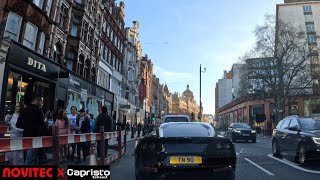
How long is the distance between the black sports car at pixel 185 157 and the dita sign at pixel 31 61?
12.5 meters

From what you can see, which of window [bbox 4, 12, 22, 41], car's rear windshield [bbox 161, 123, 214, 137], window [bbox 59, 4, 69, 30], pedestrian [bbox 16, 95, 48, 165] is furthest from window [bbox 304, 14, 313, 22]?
pedestrian [bbox 16, 95, 48, 165]

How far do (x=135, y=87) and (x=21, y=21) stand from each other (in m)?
46.1

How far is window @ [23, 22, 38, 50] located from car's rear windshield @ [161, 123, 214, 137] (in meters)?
14.1

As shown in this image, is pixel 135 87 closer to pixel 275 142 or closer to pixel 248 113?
pixel 248 113

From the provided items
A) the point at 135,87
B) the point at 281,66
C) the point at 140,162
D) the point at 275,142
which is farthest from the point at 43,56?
the point at 135,87

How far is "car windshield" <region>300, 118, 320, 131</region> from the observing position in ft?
37.4

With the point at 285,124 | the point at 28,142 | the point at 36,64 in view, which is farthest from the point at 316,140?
the point at 36,64

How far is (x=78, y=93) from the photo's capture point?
2850 centimetres

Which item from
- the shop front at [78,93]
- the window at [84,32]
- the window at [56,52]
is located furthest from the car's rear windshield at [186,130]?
the window at [84,32]

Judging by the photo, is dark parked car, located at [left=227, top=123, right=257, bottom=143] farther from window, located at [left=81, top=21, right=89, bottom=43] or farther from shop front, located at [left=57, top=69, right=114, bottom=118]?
window, located at [left=81, top=21, right=89, bottom=43]

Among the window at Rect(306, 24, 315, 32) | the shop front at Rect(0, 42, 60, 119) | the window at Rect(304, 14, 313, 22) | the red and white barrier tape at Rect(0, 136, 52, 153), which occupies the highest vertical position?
the window at Rect(304, 14, 313, 22)

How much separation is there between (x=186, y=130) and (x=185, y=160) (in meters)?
1.05

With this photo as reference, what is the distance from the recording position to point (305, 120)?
39.5 feet

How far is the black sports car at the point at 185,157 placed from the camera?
6430 millimetres
